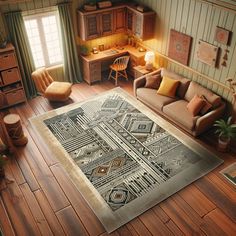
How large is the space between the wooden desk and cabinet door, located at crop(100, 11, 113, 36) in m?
0.59

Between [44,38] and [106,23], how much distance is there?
1721 mm

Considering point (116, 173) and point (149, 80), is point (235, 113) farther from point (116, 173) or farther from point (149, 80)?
point (116, 173)

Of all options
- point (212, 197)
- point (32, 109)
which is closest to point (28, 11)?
point (32, 109)

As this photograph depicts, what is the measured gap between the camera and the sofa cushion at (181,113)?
6.37 meters

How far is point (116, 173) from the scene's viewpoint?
5645mm

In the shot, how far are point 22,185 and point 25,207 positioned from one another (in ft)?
1.69

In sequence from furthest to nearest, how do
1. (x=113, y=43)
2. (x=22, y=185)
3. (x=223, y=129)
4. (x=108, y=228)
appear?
(x=113, y=43)
(x=223, y=129)
(x=22, y=185)
(x=108, y=228)

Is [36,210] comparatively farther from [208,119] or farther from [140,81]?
[140,81]

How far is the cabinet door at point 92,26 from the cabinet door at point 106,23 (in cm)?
15

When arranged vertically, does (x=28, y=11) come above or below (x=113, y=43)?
above

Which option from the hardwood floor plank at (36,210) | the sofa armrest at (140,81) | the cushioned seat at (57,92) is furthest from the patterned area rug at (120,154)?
the hardwood floor plank at (36,210)

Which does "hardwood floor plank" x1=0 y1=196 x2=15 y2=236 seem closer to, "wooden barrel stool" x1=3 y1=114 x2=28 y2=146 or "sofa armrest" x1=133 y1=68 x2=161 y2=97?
"wooden barrel stool" x1=3 y1=114 x2=28 y2=146

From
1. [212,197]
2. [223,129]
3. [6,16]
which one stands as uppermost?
[6,16]

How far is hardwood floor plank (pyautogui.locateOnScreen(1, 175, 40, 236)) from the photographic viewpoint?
15.5 ft
